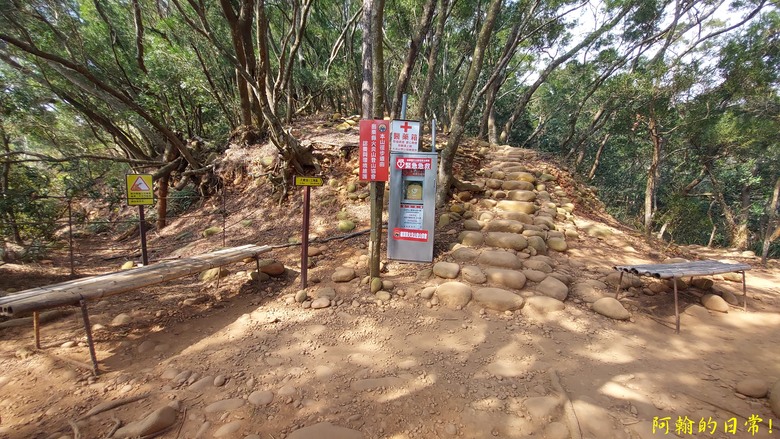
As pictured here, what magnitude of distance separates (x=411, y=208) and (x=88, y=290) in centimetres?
365

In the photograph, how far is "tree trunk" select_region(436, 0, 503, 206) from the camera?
187 inches

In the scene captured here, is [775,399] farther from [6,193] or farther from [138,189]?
[6,193]

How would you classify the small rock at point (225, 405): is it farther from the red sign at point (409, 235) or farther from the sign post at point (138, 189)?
the sign post at point (138, 189)

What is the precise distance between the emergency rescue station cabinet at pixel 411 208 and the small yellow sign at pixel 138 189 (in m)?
3.73

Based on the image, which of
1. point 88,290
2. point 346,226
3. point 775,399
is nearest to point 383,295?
point 346,226

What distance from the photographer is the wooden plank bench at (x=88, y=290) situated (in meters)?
2.37

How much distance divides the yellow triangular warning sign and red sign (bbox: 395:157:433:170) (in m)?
3.93

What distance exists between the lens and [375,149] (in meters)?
3.54

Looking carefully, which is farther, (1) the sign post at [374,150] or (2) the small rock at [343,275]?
(2) the small rock at [343,275]

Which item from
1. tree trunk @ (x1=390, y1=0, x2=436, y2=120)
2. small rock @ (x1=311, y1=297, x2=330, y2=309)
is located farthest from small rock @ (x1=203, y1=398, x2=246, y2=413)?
tree trunk @ (x1=390, y1=0, x2=436, y2=120)

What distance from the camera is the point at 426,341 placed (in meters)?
2.95

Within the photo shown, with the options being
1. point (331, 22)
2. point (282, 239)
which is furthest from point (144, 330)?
point (331, 22)

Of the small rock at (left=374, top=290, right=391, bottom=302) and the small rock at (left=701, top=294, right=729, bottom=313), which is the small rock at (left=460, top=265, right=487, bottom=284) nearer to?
the small rock at (left=374, top=290, right=391, bottom=302)

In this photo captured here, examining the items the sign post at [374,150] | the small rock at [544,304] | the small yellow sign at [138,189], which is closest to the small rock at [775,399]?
A: the small rock at [544,304]
